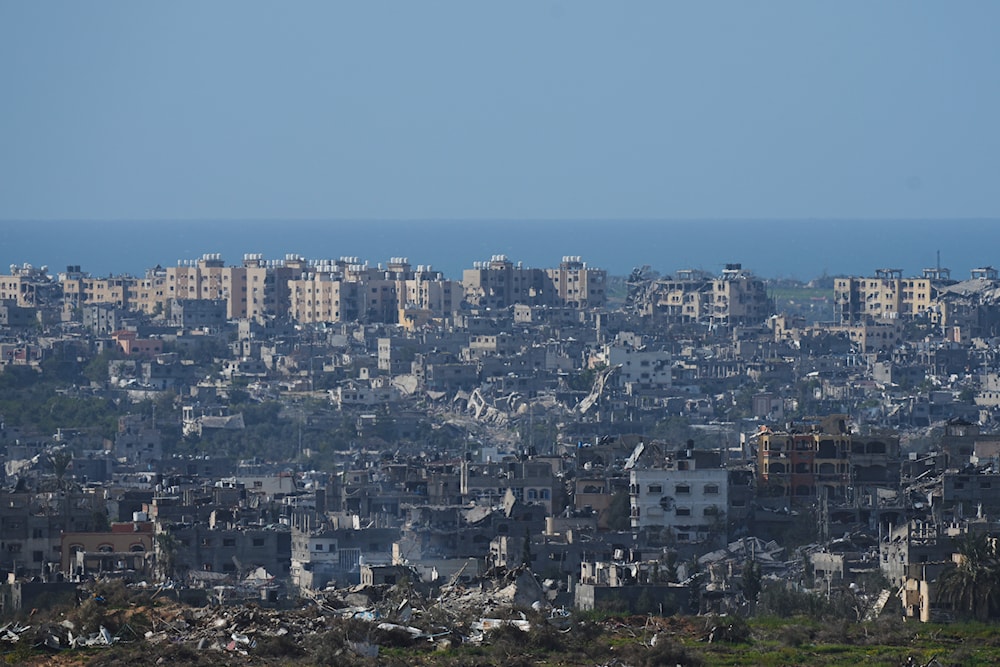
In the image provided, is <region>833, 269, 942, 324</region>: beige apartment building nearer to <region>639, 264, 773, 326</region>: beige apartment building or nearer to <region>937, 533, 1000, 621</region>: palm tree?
<region>639, 264, 773, 326</region>: beige apartment building

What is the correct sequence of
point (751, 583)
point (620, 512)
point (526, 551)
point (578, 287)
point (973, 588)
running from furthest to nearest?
point (578, 287) → point (620, 512) → point (526, 551) → point (751, 583) → point (973, 588)

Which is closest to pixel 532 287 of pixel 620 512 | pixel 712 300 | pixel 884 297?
pixel 712 300

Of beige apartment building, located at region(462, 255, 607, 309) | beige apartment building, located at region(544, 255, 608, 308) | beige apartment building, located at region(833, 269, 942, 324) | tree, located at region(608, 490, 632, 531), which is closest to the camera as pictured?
tree, located at region(608, 490, 632, 531)

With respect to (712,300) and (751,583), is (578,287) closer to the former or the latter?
(712,300)

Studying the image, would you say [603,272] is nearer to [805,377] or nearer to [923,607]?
[805,377]

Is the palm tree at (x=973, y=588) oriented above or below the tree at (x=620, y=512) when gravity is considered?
above

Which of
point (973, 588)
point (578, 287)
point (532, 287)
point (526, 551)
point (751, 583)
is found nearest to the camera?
point (973, 588)

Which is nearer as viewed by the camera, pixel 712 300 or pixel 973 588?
pixel 973 588

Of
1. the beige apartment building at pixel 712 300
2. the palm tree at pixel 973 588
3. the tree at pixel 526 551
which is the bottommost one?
the beige apartment building at pixel 712 300

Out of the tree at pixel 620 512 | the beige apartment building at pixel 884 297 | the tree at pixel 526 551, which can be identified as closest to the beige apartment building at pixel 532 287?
the beige apartment building at pixel 884 297

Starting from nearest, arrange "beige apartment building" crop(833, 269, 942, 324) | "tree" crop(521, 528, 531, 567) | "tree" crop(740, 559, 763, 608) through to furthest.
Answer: "tree" crop(740, 559, 763, 608), "tree" crop(521, 528, 531, 567), "beige apartment building" crop(833, 269, 942, 324)

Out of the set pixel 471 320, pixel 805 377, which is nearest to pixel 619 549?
pixel 805 377

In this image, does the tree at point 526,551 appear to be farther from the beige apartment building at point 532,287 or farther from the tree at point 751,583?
the beige apartment building at point 532,287

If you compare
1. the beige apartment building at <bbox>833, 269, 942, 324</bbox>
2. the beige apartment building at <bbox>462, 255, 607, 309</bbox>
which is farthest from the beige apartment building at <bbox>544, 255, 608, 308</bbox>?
the beige apartment building at <bbox>833, 269, 942, 324</bbox>
